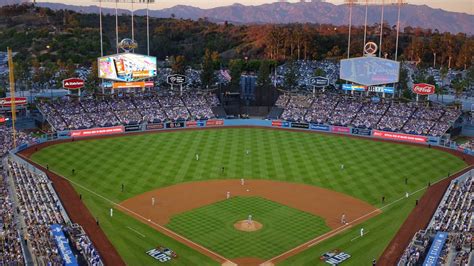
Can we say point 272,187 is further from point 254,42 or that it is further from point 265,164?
point 254,42

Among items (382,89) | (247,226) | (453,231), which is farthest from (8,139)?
(382,89)

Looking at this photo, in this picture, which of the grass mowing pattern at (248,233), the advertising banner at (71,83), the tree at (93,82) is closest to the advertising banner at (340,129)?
the grass mowing pattern at (248,233)

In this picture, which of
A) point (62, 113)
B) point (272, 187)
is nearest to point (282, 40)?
point (62, 113)

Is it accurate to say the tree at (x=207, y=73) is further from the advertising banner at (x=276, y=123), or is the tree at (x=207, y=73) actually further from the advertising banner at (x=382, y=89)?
the advertising banner at (x=382, y=89)

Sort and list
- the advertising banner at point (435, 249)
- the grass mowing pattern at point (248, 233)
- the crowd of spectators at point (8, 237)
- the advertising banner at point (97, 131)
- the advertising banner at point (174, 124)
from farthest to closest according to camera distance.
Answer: the advertising banner at point (174, 124) → the advertising banner at point (97, 131) → the grass mowing pattern at point (248, 233) → the advertising banner at point (435, 249) → the crowd of spectators at point (8, 237)

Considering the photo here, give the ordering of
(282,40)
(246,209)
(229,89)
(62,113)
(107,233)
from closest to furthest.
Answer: (107,233)
(246,209)
(62,113)
(229,89)
(282,40)

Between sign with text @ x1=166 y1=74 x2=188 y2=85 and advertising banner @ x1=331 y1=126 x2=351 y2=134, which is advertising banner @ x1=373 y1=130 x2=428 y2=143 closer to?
advertising banner @ x1=331 y1=126 x2=351 y2=134
